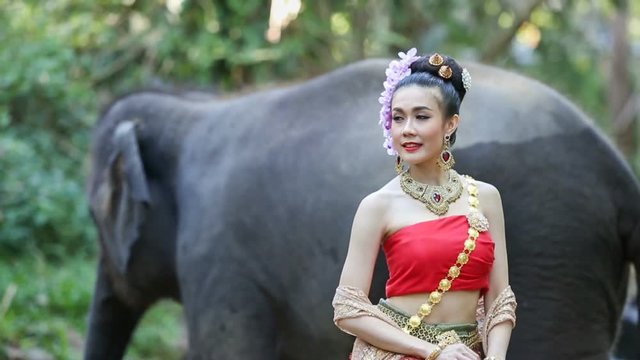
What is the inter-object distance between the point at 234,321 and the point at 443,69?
2.12 metres

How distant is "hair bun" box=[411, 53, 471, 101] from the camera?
117 inches

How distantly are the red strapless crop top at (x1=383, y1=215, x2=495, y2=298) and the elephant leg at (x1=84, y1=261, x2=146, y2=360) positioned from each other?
311cm

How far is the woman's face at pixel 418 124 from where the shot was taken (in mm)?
2914

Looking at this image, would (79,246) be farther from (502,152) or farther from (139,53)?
(502,152)

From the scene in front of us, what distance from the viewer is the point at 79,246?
8664 millimetres

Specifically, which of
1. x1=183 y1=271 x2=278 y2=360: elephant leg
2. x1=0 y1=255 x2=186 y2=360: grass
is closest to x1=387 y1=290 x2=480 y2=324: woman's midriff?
x1=183 y1=271 x2=278 y2=360: elephant leg

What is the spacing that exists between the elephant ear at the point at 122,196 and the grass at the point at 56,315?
41.8 inches

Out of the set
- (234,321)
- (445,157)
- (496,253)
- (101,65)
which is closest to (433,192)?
(445,157)

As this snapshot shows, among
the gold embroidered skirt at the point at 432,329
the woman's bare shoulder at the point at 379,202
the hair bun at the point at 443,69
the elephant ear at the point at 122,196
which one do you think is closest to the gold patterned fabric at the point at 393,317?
the gold embroidered skirt at the point at 432,329

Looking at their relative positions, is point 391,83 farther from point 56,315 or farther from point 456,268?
point 56,315

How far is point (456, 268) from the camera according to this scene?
2896mm

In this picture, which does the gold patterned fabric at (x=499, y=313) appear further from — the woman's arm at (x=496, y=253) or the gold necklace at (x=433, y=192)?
the gold necklace at (x=433, y=192)

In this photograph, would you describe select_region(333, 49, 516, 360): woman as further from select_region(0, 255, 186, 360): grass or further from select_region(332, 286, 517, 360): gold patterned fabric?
select_region(0, 255, 186, 360): grass

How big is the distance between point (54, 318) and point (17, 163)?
1251mm
